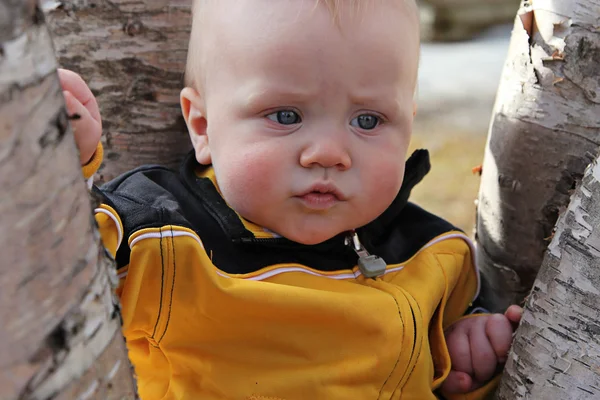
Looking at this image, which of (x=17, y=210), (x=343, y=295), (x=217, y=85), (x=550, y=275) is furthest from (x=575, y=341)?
(x=17, y=210)

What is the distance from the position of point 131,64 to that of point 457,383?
107 centimetres

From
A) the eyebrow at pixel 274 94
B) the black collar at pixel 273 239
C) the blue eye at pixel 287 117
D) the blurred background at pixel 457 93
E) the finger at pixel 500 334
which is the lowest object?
the blurred background at pixel 457 93

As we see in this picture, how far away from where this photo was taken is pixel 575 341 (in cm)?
111

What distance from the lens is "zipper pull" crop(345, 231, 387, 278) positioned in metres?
1.43

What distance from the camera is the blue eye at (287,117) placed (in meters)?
1.29

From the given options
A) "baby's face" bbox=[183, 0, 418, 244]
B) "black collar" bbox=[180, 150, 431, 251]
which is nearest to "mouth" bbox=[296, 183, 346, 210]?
"baby's face" bbox=[183, 0, 418, 244]

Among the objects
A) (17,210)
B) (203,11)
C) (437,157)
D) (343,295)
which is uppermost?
(17,210)

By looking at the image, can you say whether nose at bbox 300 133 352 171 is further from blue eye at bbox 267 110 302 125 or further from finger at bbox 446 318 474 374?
finger at bbox 446 318 474 374

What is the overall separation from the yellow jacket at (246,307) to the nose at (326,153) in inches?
7.4

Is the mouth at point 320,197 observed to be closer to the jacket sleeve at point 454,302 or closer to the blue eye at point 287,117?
the blue eye at point 287,117

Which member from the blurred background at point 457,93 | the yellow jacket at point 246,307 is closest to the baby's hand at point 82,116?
the yellow jacket at point 246,307

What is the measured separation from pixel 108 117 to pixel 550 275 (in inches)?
44.1

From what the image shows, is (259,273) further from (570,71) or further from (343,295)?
(570,71)

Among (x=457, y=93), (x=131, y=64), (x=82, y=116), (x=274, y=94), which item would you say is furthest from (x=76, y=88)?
(x=457, y=93)
